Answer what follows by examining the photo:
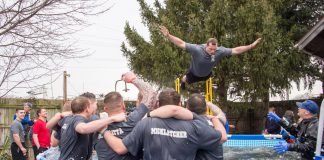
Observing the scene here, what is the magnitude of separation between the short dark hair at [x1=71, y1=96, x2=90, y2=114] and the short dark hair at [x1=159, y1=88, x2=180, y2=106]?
104cm

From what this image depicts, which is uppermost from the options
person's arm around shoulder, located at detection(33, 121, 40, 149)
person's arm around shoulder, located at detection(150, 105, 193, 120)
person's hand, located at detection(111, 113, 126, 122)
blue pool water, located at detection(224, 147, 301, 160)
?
person's arm around shoulder, located at detection(150, 105, 193, 120)

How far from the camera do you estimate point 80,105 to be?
496 centimetres

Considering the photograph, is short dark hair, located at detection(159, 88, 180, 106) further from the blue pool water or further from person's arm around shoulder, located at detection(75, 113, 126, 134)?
the blue pool water

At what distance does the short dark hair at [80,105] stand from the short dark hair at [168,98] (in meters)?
1.04

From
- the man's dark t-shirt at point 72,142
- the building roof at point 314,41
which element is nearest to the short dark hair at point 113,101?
the man's dark t-shirt at point 72,142

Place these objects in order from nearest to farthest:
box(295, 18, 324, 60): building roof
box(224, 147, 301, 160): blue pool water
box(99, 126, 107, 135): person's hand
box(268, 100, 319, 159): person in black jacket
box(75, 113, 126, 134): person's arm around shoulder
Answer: box(75, 113, 126, 134): person's arm around shoulder
box(99, 126, 107, 135): person's hand
box(268, 100, 319, 159): person in black jacket
box(295, 18, 324, 60): building roof
box(224, 147, 301, 160): blue pool water

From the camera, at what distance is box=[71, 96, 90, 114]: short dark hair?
4.96 metres

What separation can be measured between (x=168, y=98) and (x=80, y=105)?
3.83 feet

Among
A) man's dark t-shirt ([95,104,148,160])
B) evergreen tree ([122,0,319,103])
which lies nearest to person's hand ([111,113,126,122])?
man's dark t-shirt ([95,104,148,160])

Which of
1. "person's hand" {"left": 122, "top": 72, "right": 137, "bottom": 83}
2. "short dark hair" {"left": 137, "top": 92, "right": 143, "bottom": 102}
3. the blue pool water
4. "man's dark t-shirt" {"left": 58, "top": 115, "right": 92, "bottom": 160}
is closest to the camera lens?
"person's hand" {"left": 122, "top": 72, "right": 137, "bottom": 83}

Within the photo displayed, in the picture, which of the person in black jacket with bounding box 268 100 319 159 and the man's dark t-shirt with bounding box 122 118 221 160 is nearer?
the man's dark t-shirt with bounding box 122 118 221 160

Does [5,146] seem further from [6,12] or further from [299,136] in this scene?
[299,136]

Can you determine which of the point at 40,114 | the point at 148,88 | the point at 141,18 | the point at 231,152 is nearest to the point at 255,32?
the point at 141,18

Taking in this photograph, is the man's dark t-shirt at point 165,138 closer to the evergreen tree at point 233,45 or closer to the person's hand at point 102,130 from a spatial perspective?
the person's hand at point 102,130
